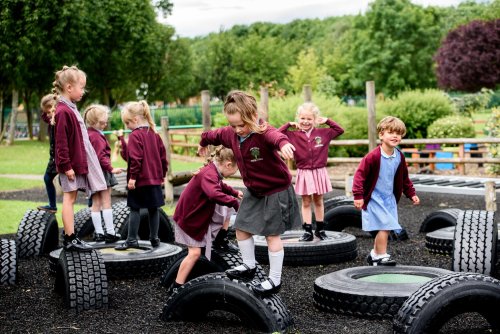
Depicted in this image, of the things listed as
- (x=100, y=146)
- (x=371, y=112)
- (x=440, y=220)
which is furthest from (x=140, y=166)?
(x=371, y=112)

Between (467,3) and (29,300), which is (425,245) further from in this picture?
(467,3)

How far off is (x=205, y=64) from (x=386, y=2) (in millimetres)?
23766

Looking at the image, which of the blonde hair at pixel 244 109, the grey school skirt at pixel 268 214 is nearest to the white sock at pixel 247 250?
the grey school skirt at pixel 268 214

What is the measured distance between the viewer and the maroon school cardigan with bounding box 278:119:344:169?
8.49m

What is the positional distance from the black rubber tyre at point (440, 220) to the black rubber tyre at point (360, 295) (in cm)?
325

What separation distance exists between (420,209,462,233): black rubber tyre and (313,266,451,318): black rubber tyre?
10.7 feet

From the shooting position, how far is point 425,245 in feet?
27.8

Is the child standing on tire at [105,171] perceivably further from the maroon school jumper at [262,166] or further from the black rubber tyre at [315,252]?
the maroon school jumper at [262,166]

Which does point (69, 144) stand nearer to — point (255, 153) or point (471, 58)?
point (255, 153)

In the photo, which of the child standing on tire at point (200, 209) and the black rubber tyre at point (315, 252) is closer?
the child standing on tire at point (200, 209)

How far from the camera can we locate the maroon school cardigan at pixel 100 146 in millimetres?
8133

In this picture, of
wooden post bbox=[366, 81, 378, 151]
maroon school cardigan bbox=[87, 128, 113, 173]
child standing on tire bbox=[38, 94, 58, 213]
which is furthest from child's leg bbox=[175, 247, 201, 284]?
wooden post bbox=[366, 81, 378, 151]

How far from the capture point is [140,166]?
24.1 feet

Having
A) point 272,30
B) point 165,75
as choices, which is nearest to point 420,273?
point 165,75
